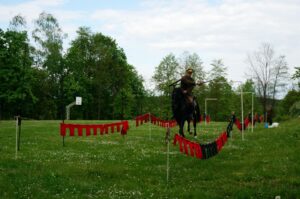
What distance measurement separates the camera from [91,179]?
485 inches

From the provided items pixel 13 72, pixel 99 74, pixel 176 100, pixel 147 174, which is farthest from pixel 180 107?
pixel 99 74

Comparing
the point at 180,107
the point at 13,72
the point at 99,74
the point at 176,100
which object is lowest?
the point at 180,107

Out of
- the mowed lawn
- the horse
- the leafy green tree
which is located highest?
A: the leafy green tree

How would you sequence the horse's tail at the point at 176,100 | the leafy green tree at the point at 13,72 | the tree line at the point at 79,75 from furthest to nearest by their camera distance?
1. the tree line at the point at 79,75
2. the leafy green tree at the point at 13,72
3. the horse's tail at the point at 176,100

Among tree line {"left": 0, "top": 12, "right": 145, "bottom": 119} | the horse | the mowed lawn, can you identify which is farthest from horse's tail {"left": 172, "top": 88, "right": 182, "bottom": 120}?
tree line {"left": 0, "top": 12, "right": 145, "bottom": 119}

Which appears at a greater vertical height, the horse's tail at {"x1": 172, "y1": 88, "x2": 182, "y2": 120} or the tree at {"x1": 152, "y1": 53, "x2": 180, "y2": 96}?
the tree at {"x1": 152, "y1": 53, "x2": 180, "y2": 96}

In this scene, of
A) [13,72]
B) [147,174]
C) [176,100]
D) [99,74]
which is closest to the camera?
[147,174]

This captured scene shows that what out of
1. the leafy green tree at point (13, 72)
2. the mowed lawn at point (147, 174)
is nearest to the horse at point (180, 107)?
the mowed lawn at point (147, 174)

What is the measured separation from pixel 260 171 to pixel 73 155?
7.60 meters

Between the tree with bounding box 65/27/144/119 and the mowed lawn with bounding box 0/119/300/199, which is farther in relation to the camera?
the tree with bounding box 65/27/144/119

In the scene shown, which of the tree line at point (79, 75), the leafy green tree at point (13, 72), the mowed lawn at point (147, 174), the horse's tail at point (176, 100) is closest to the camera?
the mowed lawn at point (147, 174)

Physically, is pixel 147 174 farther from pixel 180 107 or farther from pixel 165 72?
pixel 165 72

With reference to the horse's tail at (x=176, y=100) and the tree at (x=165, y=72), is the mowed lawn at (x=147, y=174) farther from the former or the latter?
the tree at (x=165, y=72)

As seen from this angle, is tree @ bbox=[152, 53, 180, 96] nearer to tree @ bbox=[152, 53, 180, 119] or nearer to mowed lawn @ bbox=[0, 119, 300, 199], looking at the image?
tree @ bbox=[152, 53, 180, 119]
